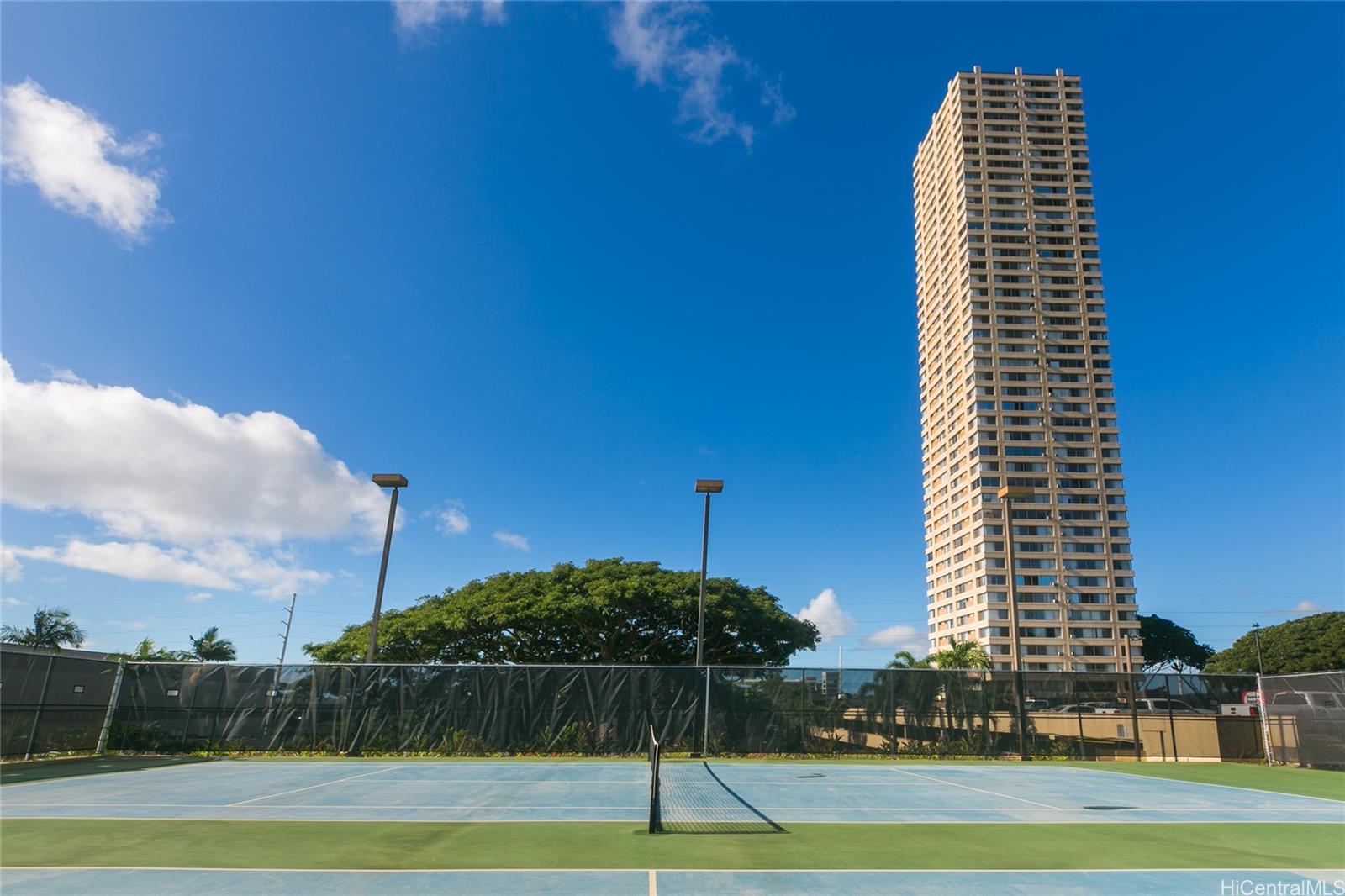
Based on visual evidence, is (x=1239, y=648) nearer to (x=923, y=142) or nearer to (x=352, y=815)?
(x=923, y=142)

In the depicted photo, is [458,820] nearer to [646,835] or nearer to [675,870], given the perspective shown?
[646,835]

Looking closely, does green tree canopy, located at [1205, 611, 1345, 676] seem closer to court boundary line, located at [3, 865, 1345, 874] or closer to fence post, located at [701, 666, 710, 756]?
fence post, located at [701, 666, 710, 756]

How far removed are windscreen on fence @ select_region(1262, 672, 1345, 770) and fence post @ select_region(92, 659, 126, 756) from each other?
2817 cm

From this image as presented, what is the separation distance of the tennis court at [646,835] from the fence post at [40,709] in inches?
148

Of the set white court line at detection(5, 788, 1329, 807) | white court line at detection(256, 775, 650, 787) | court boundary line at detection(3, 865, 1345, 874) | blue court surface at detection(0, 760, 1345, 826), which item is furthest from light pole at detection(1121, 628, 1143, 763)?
court boundary line at detection(3, 865, 1345, 874)

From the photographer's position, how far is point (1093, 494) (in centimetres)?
9038

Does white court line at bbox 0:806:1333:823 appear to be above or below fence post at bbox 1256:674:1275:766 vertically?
below

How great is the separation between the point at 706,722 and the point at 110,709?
47.9 ft

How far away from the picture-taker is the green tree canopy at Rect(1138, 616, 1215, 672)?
320ft

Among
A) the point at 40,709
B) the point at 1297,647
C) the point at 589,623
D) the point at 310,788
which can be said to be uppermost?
the point at 1297,647

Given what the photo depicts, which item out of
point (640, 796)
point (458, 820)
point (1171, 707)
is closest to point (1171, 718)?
point (1171, 707)

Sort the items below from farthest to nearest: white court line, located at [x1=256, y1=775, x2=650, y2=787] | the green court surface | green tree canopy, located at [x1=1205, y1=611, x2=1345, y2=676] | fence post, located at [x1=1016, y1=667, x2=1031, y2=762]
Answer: green tree canopy, located at [x1=1205, y1=611, x2=1345, y2=676] → fence post, located at [x1=1016, y1=667, x2=1031, y2=762] → white court line, located at [x1=256, y1=775, x2=650, y2=787] → the green court surface

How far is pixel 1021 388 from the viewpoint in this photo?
9469cm

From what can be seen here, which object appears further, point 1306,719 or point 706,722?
point 706,722
